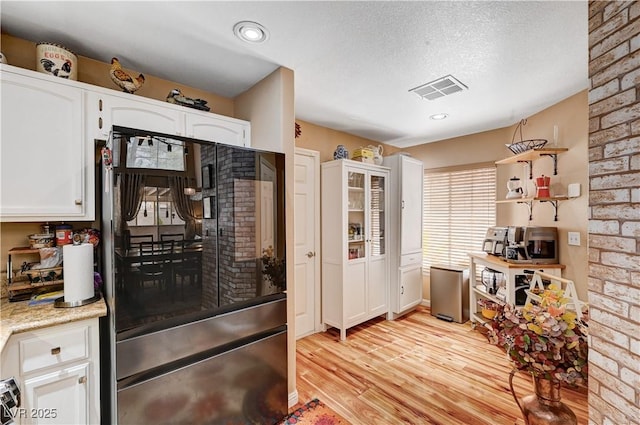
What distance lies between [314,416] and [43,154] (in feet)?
7.57

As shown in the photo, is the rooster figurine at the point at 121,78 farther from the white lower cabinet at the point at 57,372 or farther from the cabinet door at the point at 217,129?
the white lower cabinet at the point at 57,372

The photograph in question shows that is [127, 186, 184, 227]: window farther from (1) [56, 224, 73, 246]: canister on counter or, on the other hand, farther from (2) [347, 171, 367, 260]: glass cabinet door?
(2) [347, 171, 367, 260]: glass cabinet door

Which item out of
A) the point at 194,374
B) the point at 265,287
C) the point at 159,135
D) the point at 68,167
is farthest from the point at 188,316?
the point at 68,167

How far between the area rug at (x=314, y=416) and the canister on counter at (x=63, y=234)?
1.79 m

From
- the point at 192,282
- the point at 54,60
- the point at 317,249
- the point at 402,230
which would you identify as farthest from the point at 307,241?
the point at 54,60

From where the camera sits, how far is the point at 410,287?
12.2 ft

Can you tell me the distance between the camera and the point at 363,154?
11.3ft

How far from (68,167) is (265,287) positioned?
1.32 meters

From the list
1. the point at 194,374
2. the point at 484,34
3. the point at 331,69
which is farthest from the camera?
the point at 331,69

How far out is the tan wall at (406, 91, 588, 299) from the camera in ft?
8.03

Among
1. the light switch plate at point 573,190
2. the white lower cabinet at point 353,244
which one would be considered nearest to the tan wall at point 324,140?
the white lower cabinet at point 353,244

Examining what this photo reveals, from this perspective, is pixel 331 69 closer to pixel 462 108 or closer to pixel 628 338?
pixel 462 108

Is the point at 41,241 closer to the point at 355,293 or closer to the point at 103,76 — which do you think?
the point at 103,76

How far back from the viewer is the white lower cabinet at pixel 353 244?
3.10 m
